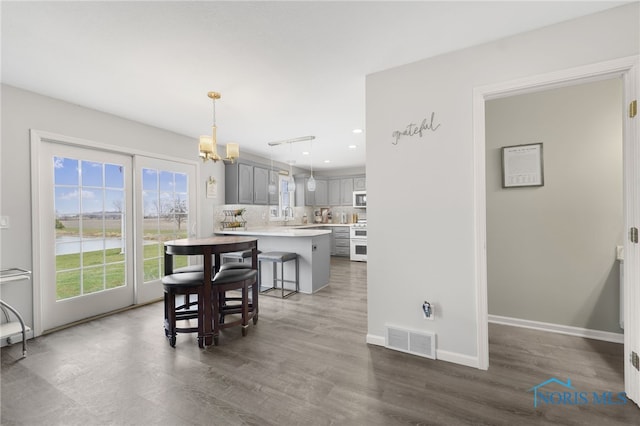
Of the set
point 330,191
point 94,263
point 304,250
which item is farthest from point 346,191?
point 94,263

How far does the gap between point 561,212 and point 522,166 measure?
56cm

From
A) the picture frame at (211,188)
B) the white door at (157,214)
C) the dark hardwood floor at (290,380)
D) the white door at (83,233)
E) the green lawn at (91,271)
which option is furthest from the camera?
the picture frame at (211,188)

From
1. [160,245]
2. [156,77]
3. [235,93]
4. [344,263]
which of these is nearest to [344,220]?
[344,263]

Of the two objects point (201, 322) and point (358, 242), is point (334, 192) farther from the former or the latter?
point (201, 322)

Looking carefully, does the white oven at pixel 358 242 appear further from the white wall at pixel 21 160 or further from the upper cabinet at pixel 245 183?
the white wall at pixel 21 160

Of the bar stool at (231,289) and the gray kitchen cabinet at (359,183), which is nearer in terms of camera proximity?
the bar stool at (231,289)

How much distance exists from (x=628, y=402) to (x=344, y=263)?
16.7ft

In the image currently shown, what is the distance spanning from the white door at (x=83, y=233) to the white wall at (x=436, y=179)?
3.17 metres

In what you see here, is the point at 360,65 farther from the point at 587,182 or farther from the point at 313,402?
the point at 313,402

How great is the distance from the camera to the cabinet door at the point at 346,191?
7651 mm

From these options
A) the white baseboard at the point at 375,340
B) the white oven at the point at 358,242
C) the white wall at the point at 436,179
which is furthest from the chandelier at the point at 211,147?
the white oven at the point at 358,242

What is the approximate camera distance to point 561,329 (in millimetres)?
2650

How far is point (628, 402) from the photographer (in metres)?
1.70

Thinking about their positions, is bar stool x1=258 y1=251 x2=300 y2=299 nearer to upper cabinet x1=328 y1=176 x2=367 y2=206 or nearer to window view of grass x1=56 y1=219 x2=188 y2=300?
window view of grass x1=56 y1=219 x2=188 y2=300
